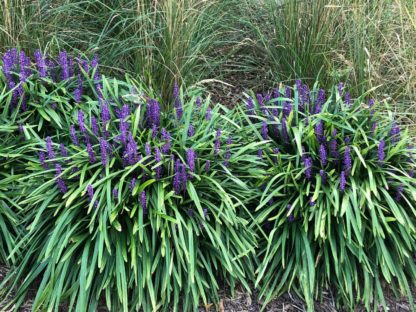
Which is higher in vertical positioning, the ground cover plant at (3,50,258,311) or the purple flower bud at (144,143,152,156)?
the purple flower bud at (144,143,152,156)

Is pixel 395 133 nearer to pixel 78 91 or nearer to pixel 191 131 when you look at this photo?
pixel 191 131

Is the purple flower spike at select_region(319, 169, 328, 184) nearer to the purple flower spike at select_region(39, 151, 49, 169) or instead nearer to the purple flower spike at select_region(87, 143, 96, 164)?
the purple flower spike at select_region(87, 143, 96, 164)

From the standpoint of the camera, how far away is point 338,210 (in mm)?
2684

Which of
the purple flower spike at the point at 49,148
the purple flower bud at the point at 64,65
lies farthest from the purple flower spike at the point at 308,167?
the purple flower bud at the point at 64,65

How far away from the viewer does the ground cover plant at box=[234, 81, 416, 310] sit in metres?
2.67

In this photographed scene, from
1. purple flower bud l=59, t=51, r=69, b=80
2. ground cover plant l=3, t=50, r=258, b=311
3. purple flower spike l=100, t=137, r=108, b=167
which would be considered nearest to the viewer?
ground cover plant l=3, t=50, r=258, b=311

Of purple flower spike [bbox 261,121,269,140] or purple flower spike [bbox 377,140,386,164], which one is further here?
purple flower spike [bbox 261,121,269,140]

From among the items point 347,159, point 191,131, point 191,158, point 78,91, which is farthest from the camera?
point 78,91

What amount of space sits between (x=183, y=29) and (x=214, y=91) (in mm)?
684

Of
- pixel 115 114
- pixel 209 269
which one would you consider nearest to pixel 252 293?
pixel 209 269

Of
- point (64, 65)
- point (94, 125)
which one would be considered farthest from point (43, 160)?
point (64, 65)

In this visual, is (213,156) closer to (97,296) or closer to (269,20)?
(97,296)

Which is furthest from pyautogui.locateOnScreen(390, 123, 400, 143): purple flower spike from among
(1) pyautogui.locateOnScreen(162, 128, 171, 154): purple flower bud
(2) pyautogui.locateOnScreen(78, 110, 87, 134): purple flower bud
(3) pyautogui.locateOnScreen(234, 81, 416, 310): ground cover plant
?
(2) pyautogui.locateOnScreen(78, 110, 87, 134): purple flower bud

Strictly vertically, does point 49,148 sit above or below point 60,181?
above
